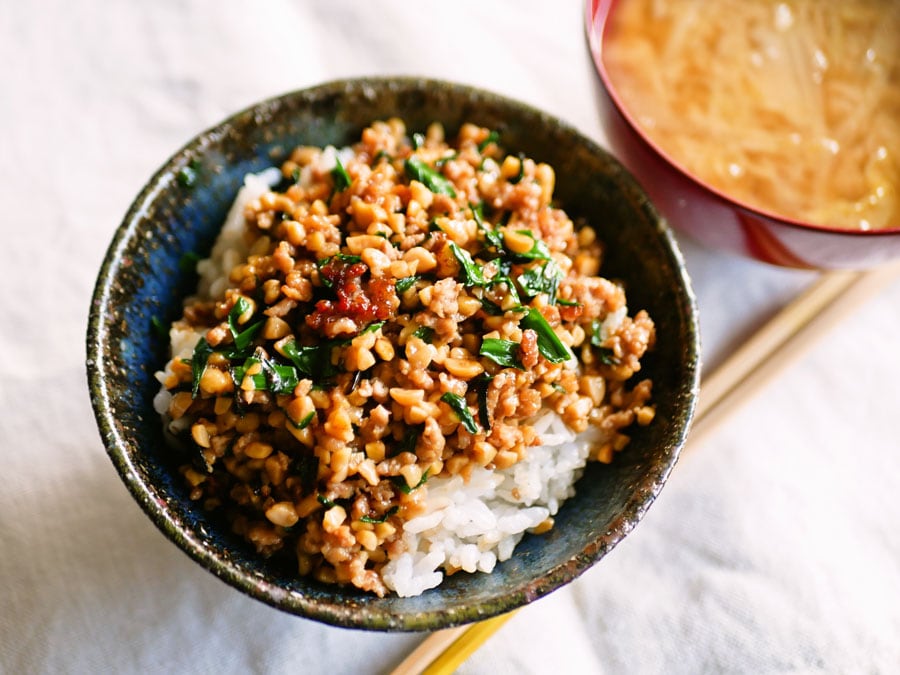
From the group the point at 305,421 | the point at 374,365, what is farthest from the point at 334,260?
the point at 305,421

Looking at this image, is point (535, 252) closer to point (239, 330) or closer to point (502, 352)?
point (502, 352)

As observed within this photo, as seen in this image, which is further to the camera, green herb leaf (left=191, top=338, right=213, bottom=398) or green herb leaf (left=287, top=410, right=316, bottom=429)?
green herb leaf (left=191, top=338, right=213, bottom=398)

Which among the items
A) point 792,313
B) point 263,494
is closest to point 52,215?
point 263,494

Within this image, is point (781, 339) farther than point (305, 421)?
Yes

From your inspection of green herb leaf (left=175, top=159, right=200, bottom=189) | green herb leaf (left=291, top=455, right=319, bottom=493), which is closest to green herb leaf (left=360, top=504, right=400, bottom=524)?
green herb leaf (left=291, top=455, right=319, bottom=493)

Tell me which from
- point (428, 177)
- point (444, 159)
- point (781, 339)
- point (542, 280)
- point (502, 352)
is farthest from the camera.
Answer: point (781, 339)

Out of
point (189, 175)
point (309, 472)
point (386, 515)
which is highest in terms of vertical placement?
point (189, 175)

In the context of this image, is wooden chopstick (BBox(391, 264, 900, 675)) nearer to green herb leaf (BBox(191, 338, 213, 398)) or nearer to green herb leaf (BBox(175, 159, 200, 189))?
green herb leaf (BBox(191, 338, 213, 398))
